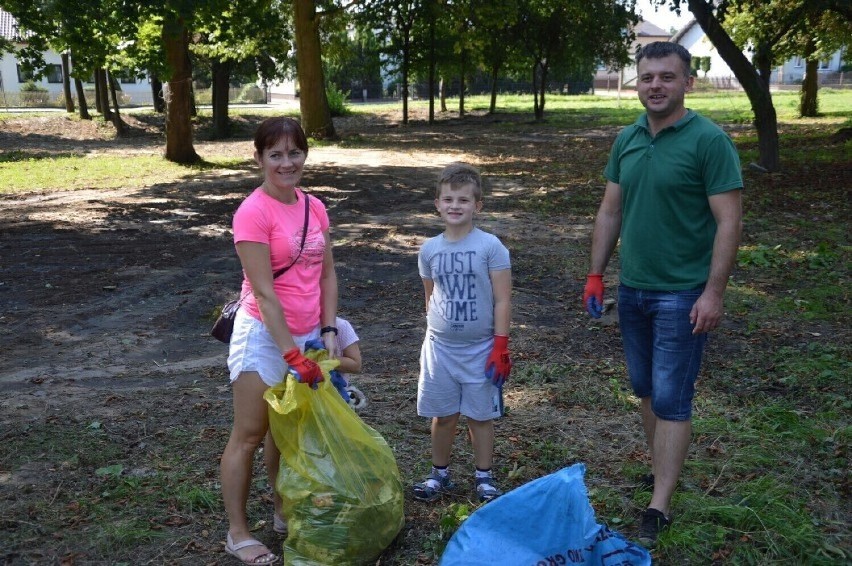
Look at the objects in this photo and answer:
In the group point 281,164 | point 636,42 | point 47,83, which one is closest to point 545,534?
point 281,164

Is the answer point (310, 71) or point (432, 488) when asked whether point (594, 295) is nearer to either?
point (432, 488)

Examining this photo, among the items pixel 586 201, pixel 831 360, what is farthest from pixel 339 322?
pixel 586 201

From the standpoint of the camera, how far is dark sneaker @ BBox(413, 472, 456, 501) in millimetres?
3672

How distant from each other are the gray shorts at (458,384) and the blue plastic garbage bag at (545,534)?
0.66 metres

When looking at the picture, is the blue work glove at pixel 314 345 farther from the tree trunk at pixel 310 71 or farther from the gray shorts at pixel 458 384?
the tree trunk at pixel 310 71

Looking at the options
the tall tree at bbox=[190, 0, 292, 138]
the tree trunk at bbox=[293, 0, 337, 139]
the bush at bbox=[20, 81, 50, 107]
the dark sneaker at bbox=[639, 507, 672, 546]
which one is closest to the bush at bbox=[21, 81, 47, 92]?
the bush at bbox=[20, 81, 50, 107]

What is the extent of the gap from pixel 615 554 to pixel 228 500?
1.48m

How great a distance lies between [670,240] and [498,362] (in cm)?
85

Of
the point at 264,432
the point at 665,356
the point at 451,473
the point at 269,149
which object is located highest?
the point at 269,149

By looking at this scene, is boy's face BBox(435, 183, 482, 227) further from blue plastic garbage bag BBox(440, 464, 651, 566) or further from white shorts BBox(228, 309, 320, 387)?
blue plastic garbage bag BBox(440, 464, 651, 566)

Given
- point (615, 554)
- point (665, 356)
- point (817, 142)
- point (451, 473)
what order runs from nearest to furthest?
point (615, 554), point (665, 356), point (451, 473), point (817, 142)

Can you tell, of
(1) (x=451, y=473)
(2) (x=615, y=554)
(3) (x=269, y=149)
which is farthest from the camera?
(1) (x=451, y=473)

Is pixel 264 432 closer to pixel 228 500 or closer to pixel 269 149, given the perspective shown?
pixel 228 500

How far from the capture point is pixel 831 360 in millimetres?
5438
